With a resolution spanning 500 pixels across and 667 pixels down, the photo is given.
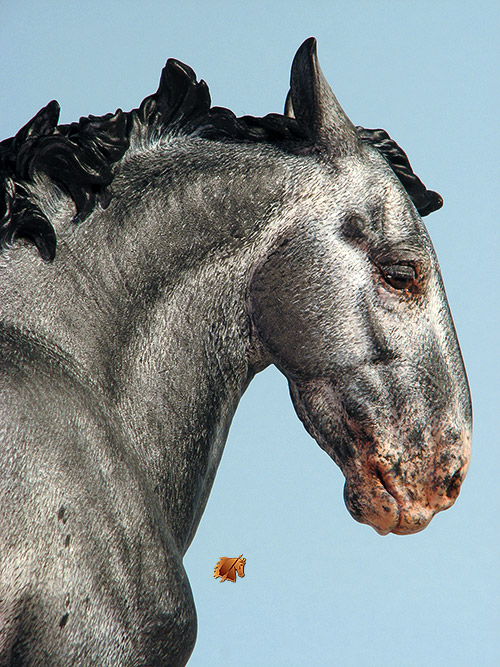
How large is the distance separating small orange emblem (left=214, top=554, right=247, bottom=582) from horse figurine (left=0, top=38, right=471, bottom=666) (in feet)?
0.53

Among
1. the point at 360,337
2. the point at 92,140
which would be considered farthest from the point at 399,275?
the point at 92,140

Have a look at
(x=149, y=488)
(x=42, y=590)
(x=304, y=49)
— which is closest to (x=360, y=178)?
(x=304, y=49)

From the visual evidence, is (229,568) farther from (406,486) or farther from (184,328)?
(184,328)

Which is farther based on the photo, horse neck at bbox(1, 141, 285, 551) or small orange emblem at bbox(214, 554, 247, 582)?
small orange emblem at bbox(214, 554, 247, 582)

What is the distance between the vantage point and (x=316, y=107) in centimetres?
201

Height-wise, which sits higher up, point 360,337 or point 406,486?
point 360,337

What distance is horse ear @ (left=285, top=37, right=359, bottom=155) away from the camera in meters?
1.99

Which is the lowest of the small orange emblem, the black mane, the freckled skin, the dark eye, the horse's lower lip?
the small orange emblem

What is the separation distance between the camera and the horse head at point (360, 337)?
194 cm

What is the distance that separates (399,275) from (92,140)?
0.62 m

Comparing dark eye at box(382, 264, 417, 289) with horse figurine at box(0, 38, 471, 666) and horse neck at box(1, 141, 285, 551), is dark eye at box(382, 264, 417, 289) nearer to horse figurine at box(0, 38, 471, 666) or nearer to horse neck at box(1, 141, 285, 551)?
horse figurine at box(0, 38, 471, 666)

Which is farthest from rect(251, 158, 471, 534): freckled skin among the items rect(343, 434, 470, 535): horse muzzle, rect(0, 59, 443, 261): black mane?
rect(0, 59, 443, 261): black mane

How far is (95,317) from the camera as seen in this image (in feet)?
5.91

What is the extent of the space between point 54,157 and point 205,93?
0.36 metres
